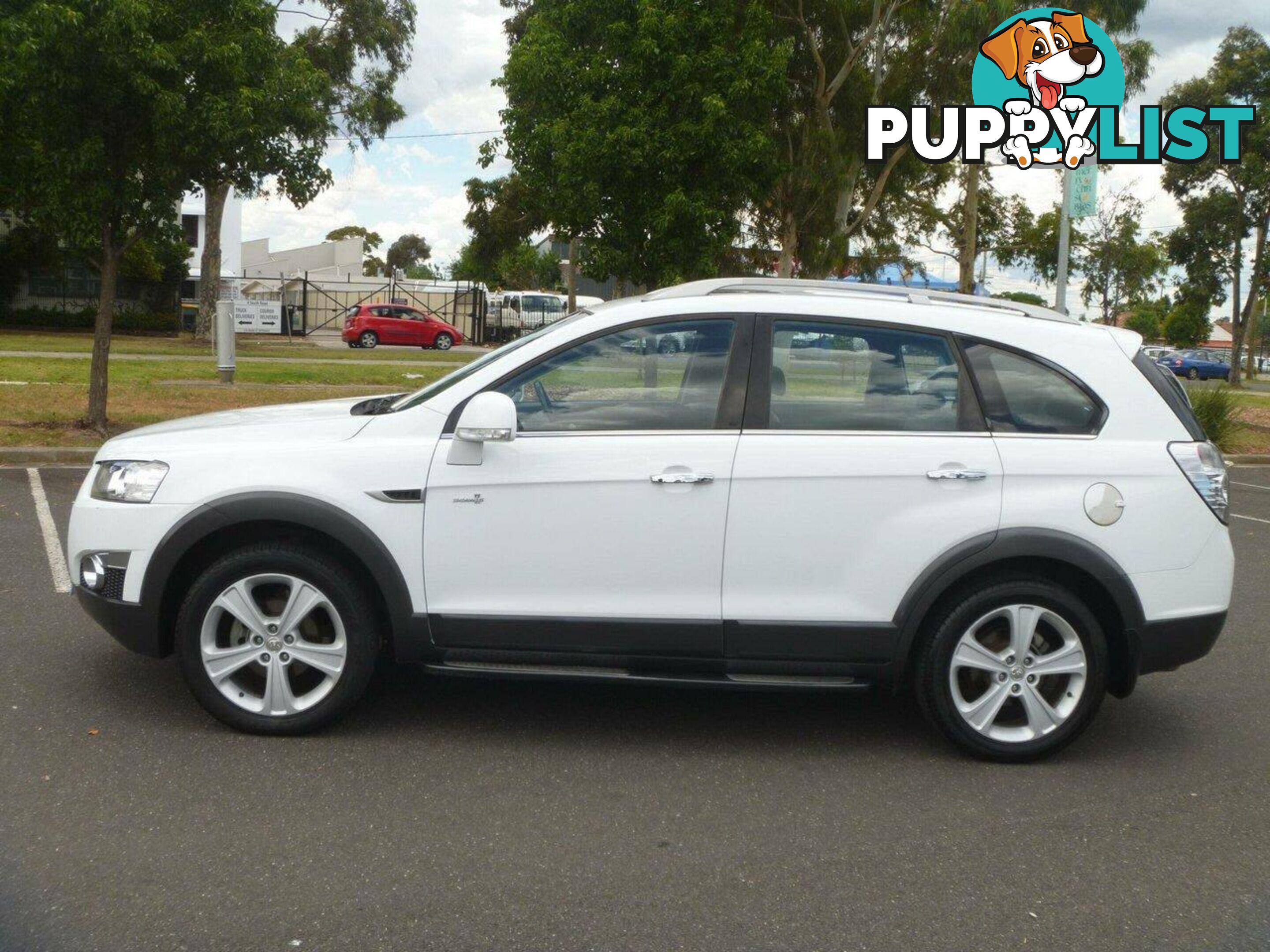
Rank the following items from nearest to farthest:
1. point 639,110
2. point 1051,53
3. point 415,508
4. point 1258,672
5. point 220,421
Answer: point 415,508 < point 220,421 < point 1258,672 < point 639,110 < point 1051,53

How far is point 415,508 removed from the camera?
4656mm

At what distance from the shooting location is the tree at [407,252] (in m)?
122

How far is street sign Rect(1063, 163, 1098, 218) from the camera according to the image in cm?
1653

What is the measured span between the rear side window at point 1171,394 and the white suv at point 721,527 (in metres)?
0.03

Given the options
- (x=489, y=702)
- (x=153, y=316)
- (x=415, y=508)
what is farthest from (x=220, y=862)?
(x=153, y=316)

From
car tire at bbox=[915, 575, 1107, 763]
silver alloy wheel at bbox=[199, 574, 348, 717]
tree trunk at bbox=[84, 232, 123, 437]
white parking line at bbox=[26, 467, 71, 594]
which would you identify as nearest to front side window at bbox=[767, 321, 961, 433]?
car tire at bbox=[915, 575, 1107, 763]

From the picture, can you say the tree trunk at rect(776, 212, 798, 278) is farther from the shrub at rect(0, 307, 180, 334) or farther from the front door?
the shrub at rect(0, 307, 180, 334)

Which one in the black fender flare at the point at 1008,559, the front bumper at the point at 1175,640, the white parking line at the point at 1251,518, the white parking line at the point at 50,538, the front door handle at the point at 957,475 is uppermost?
the front door handle at the point at 957,475

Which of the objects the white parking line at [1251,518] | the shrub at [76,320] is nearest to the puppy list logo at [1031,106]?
the white parking line at [1251,518]

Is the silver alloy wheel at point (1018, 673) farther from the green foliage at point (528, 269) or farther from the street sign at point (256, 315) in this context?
the green foliage at point (528, 269)

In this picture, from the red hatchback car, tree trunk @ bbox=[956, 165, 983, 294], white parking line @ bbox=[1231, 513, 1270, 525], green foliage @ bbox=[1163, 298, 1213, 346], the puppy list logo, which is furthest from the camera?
green foliage @ bbox=[1163, 298, 1213, 346]

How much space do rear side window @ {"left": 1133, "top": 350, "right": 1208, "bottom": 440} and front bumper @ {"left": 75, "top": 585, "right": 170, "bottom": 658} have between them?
373cm

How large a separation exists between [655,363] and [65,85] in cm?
940

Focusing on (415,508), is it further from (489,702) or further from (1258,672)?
(1258,672)
